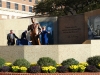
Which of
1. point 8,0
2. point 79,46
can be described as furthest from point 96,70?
point 8,0

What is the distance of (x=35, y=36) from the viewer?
57.7 ft

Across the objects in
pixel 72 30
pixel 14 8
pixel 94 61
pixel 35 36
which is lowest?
pixel 94 61

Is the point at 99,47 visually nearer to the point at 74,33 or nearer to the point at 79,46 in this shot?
the point at 79,46

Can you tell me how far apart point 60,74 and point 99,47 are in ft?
16.9

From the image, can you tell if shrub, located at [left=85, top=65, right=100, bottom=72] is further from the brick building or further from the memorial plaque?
the brick building

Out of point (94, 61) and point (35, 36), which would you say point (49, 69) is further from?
point (35, 36)

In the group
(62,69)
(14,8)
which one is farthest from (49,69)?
(14,8)

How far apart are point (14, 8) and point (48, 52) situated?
208 ft

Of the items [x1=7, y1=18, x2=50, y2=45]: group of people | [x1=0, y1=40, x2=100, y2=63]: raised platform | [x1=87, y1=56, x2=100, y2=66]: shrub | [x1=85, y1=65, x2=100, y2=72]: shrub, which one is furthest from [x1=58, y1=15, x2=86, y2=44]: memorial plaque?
[x1=85, y1=65, x2=100, y2=72]: shrub

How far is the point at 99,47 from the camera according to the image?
16422mm

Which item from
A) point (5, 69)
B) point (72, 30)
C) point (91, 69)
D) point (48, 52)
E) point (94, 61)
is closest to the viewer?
point (91, 69)

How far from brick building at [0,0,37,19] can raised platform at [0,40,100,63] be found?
5761 centimetres

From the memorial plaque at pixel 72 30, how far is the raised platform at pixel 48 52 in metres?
8.36

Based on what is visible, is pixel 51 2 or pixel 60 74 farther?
pixel 51 2
